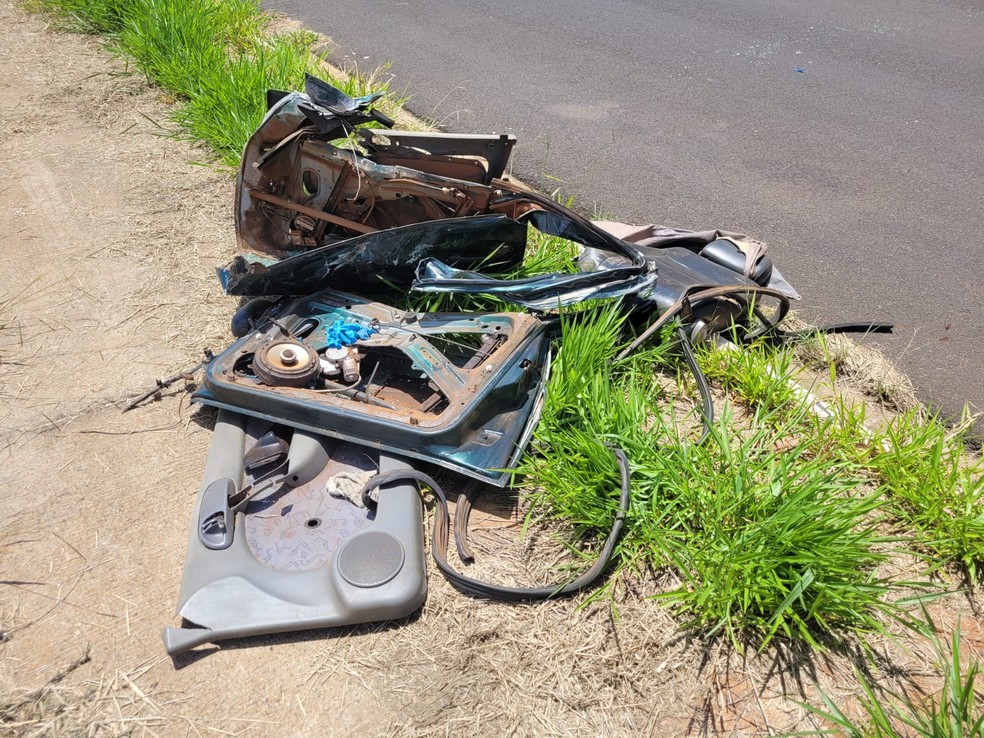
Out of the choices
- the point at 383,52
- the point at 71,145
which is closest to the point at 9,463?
the point at 71,145

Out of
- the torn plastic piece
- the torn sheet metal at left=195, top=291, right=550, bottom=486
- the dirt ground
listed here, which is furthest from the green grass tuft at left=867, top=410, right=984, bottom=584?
the torn plastic piece

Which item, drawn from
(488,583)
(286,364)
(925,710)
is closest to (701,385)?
(488,583)

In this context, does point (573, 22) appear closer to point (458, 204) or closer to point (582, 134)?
point (582, 134)

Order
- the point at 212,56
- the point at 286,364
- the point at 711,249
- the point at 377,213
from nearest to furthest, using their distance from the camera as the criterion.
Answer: the point at 286,364
the point at 377,213
the point at 711,249
the point at 212,56

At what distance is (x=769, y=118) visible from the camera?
17.2 feet

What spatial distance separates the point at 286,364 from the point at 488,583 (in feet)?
3.58

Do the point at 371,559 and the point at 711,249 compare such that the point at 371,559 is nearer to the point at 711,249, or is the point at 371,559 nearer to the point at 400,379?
the point at 400,379

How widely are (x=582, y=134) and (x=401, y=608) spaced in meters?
3.78

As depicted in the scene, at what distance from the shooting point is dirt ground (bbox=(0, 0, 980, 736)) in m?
2.02

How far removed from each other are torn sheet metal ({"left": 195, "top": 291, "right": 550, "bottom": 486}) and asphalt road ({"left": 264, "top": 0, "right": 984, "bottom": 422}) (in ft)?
5.73

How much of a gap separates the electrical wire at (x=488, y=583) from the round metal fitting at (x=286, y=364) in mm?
494

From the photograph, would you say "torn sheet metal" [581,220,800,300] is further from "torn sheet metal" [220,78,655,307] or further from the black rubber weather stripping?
the black rubber weather stripping

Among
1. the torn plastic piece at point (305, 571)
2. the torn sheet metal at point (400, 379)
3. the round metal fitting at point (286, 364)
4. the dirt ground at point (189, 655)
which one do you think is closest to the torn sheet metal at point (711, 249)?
the torn sheet metal at point (400, 379)

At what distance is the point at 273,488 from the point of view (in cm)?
248
